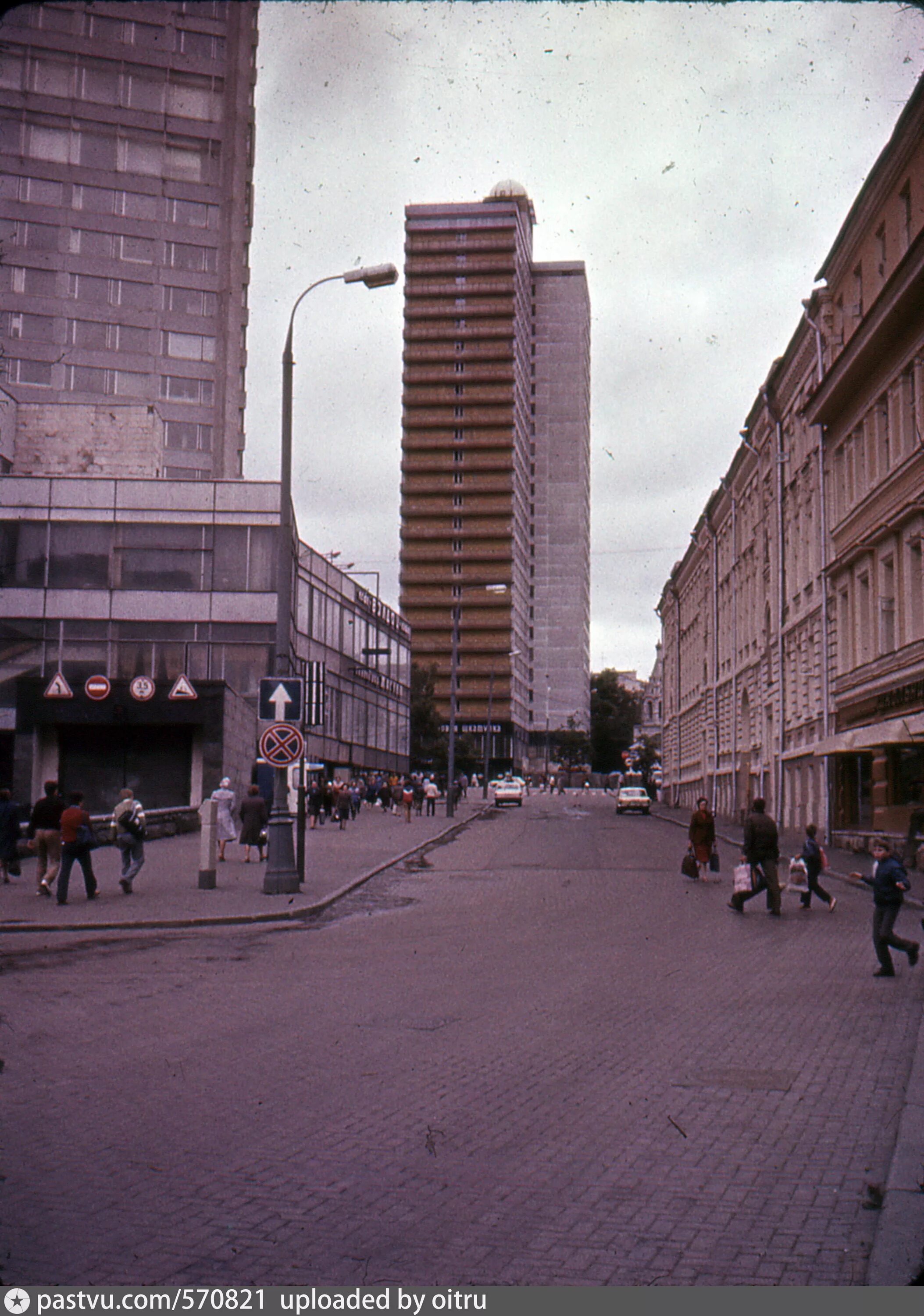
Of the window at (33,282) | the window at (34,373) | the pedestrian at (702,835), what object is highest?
the window at (33,282)

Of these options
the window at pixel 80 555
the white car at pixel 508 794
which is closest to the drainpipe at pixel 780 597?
the window at pixel 80 555

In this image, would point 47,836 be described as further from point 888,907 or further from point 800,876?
point 888,907

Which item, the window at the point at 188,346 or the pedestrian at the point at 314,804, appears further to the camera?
the window at the point at 188,346

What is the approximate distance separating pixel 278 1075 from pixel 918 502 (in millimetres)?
24227

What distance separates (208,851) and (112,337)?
59320mm

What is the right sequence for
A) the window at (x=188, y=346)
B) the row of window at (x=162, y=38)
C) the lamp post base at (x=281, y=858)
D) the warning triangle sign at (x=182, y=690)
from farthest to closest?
the window at (x=188, y=346), the row of window at (x=162, y=38), the warning triangle sign at (x=182, y=690), the lamp post base at (x=281, y=858)

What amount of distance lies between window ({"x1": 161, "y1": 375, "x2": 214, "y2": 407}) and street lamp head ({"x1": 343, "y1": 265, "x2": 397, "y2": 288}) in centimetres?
A: 5896

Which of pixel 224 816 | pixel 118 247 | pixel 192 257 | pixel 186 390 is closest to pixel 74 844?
pixel 224 816

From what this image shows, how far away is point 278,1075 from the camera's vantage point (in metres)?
7.91

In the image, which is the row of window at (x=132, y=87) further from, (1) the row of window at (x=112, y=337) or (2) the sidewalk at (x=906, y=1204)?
(2) the sidewalk at (x=906, y=1204)

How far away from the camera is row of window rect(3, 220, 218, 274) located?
72.0 metres

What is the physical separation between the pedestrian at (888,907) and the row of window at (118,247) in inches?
2670

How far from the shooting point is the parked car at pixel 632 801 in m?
63.6

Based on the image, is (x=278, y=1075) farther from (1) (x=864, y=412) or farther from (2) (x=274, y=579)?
(2) (x=274, y=579)
